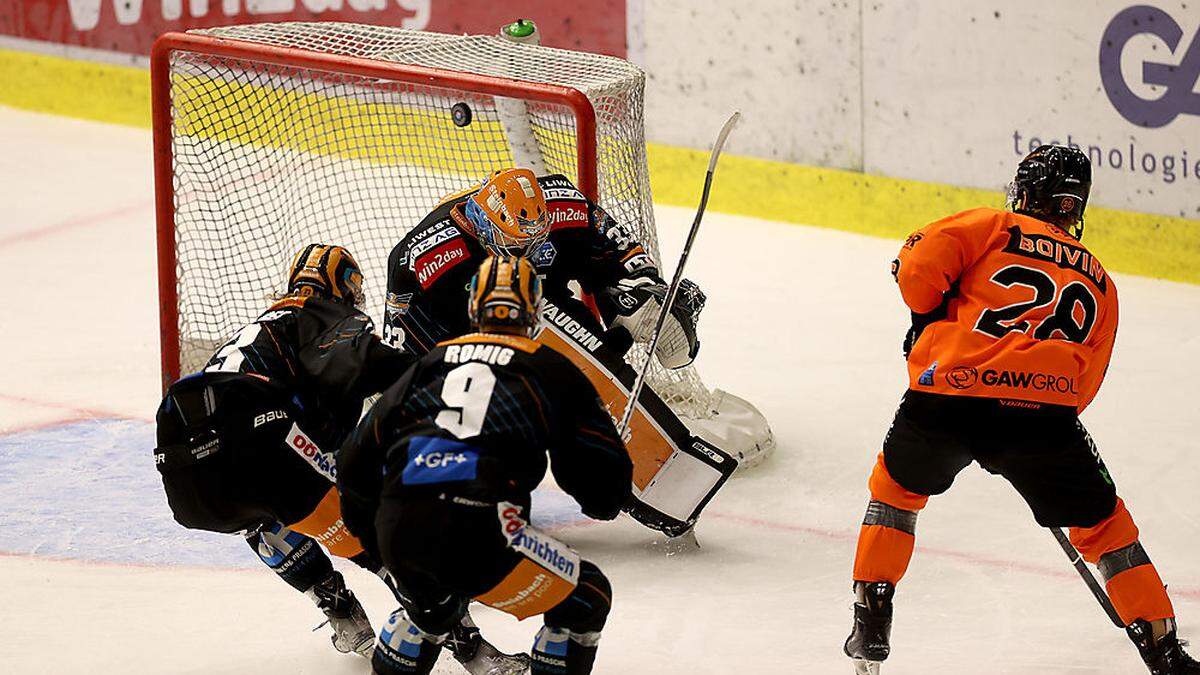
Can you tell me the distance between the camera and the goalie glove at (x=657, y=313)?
4797 mm

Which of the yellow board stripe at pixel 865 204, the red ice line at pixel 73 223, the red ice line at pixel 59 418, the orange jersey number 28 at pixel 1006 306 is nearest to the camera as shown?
the orange jersey number 28 at pixel 1006 306

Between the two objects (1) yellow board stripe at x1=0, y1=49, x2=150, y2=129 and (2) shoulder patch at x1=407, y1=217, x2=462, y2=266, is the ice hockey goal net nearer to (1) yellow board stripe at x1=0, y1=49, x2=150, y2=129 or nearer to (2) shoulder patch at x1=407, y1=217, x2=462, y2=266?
(2) shoulder patch at x1=407, y1=217, x2=462, y2=266

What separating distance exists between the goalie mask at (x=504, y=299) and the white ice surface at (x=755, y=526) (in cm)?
109

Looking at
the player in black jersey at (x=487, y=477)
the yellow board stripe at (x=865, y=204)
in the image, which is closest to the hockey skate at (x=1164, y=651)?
the player in black jersey at (x=487, y=477)

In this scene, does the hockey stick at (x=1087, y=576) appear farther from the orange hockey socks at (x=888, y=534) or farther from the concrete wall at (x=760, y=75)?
the concrete wall at (x=760, y=75)

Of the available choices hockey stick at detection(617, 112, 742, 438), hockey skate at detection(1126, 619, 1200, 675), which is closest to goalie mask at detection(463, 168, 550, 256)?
hockey stick at detection(617, 112, 742, 438)

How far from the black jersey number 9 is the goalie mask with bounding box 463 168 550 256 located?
117 centimetres

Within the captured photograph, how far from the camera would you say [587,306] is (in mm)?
5000

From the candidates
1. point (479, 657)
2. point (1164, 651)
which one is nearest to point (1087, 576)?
point (1164, 651)

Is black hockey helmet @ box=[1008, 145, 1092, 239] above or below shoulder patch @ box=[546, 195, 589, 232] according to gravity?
above

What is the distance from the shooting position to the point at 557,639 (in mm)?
3535

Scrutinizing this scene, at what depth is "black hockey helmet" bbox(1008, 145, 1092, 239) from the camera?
3900mm

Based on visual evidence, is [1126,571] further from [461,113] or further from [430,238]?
[461,113]

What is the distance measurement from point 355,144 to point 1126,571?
3.81 meters
